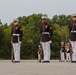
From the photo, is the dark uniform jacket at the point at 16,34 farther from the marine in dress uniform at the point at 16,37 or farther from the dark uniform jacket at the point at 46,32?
the dark uniform jacket at the point at 46,32

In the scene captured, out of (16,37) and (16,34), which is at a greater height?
(16,34)

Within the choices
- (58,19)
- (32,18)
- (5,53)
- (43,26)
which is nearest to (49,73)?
(43,26)

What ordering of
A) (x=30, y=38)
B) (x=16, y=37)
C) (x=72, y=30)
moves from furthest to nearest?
(x=30, y=38)
(x=16, y=37)
(x=72, y=30)

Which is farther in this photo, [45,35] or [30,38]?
[30,38]

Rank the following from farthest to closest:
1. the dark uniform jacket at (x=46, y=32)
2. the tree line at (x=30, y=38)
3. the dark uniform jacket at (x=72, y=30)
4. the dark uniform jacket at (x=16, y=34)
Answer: the tree line at (x=30, y=38)
the dark uniform jacket at (x=16, y=34)
the dark uniform jacket at (x=46, y=32)
the dark uniform jacket at (x=72, y=30)

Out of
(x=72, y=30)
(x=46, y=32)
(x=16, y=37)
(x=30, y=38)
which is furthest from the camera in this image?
(x=30, y=38)

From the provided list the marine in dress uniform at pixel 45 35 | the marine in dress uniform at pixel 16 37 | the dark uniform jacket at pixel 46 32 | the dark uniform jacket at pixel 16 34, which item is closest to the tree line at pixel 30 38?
the marine in dress uniform at pixel 16 37

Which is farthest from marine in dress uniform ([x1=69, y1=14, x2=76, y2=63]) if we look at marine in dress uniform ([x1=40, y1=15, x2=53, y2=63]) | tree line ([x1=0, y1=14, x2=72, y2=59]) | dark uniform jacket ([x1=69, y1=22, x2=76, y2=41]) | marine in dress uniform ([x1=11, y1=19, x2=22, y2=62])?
tree line ([x1=0, y1=14, x2=72, y2=59])

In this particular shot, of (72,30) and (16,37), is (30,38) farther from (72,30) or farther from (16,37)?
(72,30)

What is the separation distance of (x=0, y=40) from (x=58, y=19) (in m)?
37.0

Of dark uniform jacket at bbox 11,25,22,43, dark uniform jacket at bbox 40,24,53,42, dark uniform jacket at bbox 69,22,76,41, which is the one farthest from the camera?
dark uniform jacket at bbox 11,25,22,43

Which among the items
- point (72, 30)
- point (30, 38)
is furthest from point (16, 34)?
point (30, 38)

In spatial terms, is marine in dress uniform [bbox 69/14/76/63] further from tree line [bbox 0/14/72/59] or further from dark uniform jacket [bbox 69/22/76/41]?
tree line [bbox 0/14/72/59]

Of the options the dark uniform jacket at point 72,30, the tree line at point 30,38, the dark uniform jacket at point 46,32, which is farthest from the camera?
the tree line at point 30,38
